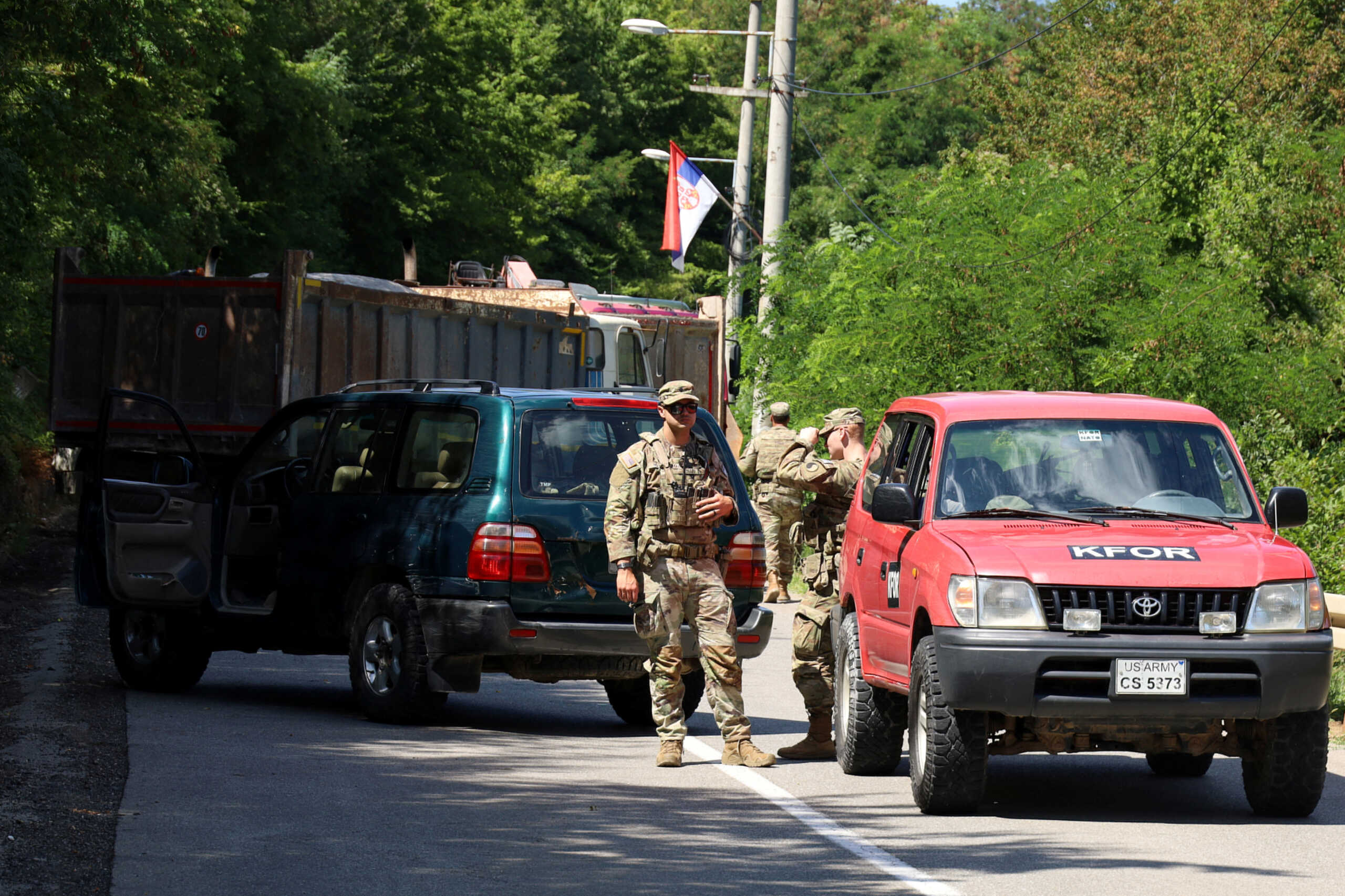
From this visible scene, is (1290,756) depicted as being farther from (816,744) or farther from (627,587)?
(627,587)

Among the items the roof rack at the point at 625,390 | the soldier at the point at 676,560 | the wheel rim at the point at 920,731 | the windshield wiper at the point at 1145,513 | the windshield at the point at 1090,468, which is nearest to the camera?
the wheel rim at the point at 920,731

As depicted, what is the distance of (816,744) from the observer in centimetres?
1034

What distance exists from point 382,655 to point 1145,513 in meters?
4.34

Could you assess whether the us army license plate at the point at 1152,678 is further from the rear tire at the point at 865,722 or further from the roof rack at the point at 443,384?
the roof rack at the point at 443,384

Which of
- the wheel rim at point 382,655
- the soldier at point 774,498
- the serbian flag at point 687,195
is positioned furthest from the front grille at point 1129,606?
the serbian flag at point 687,195

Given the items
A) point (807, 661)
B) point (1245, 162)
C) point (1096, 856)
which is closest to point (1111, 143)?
point (1245, 162)

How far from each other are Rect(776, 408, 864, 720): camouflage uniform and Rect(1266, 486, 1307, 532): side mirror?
2591 millimetres

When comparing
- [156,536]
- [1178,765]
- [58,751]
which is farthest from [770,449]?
[58,751]

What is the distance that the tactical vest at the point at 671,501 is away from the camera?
9555mm

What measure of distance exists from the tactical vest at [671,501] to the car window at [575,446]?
2.96 ft

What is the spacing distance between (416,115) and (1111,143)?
19206 mm

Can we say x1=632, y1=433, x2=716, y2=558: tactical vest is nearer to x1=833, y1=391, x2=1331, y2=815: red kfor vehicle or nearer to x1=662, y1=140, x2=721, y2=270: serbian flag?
x1=833, y1=391, x2=1331, y2=815: red kfor vehicle

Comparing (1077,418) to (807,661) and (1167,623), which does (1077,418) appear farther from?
(807,661)

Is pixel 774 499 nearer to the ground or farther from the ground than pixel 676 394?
nearer to the ground
